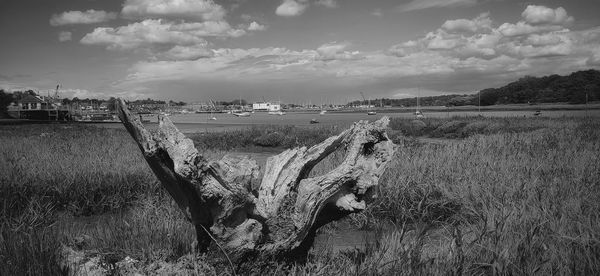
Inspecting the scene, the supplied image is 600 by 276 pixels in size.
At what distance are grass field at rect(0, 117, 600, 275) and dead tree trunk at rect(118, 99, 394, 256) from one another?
0.32m

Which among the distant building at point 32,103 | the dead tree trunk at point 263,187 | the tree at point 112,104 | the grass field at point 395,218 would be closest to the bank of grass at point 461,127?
the grass field at point 395,218

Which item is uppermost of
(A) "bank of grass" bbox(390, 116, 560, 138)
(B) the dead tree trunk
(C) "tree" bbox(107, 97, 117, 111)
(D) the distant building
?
(D) the distant building

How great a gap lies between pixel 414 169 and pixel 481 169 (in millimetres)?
1394

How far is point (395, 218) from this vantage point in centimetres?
723

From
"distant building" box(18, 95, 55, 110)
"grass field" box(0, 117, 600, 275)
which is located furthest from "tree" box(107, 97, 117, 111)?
"distant building" box(18, 95, 55, 110)

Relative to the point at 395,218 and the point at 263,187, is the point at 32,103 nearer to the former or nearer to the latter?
the point at 395,218

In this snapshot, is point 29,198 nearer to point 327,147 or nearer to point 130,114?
point 130,114

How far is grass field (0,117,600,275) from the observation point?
3924 mm

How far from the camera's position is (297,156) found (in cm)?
456

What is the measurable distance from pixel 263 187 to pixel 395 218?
145 inches

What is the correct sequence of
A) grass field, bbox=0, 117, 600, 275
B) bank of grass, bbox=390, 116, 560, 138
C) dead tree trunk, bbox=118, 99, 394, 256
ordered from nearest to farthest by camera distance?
dead tree trunk, bbox=118, 99, 394, 256 < grass field, bbox=0, 117, 600, 275 < bank of grass, bbox=390, 116, 560, 138

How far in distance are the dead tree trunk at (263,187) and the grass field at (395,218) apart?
1.06 feet

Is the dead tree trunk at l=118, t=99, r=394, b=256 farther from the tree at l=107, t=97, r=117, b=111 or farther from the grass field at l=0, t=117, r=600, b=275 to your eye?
the grass field at l=0, t=117, r=600, b=275

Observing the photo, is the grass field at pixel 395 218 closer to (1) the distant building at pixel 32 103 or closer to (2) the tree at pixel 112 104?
(2) the tree at pixel 112 104
